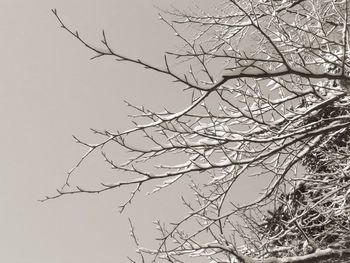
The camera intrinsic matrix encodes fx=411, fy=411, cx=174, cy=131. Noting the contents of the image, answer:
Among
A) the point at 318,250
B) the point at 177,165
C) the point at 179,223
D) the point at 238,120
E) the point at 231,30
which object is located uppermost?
the point at 231,30

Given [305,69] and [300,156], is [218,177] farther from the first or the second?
[305,69]

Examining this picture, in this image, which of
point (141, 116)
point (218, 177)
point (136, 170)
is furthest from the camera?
point (218, 177)

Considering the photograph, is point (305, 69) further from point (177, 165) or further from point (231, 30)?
point (231, 30)

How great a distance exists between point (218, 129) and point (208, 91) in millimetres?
1253

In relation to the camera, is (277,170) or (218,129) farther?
(277,170)

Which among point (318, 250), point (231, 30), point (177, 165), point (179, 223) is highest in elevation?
point (231, 30)

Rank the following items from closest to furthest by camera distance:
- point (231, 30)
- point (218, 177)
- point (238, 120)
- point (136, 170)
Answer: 1. point (136, 170)
2. point (238, 120)
3. point (218, 177)
4. point (231, 30)

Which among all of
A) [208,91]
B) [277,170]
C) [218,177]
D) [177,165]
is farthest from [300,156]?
[208,91]

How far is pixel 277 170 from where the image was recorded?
460cm

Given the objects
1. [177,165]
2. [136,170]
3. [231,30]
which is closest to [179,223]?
[177,165]

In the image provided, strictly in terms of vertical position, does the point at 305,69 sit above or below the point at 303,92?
below

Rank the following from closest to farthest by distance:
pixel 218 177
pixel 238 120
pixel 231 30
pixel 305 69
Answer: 1. pixel 305 69
2. pixel 238 120
3. pixel 218 177
4. pixel 231 30

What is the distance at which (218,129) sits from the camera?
3850 millimetres

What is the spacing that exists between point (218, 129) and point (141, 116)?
788mm
